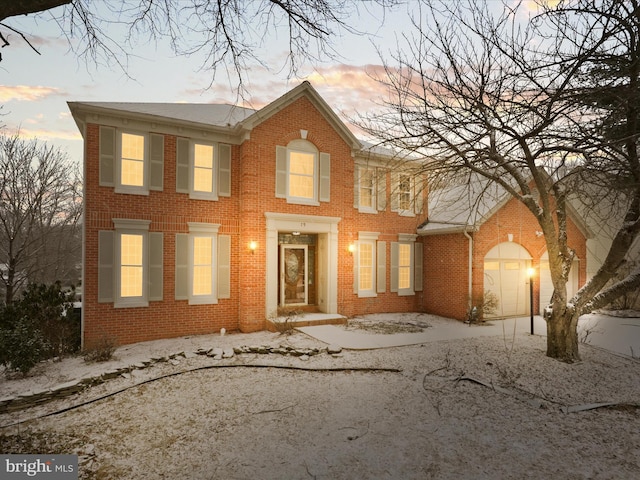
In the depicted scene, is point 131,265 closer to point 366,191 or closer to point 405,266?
point 366,191

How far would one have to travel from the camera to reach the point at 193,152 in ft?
36.6

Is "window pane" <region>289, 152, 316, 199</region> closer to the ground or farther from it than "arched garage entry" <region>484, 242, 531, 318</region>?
farther from it

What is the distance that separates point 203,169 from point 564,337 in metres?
11.1

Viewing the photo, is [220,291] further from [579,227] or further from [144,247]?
[579,227]

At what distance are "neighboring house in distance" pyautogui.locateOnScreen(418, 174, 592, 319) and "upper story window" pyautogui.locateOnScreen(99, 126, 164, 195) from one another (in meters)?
10.2

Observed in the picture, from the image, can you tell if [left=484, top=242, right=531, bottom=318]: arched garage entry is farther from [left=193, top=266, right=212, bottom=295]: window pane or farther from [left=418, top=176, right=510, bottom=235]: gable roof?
[left=193, top=266, right=212, bottom=295]: window pane

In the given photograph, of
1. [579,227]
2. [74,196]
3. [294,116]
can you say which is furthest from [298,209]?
[74,196]

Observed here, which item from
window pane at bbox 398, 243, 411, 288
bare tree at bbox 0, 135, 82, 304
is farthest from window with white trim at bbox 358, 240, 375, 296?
bare tree at bbox 0, 135, 82, 304

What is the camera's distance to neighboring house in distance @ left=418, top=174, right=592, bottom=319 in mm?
13250

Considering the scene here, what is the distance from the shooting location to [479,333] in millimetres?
11250

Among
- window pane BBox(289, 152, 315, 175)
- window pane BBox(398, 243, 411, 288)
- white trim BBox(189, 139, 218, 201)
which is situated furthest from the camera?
window pane BBox(398, 243, 411, 288)

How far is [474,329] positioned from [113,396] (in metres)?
10.5

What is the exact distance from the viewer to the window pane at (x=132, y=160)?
33.7 feet

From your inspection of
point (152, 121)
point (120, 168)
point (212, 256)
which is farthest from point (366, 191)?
point (120, 168)
